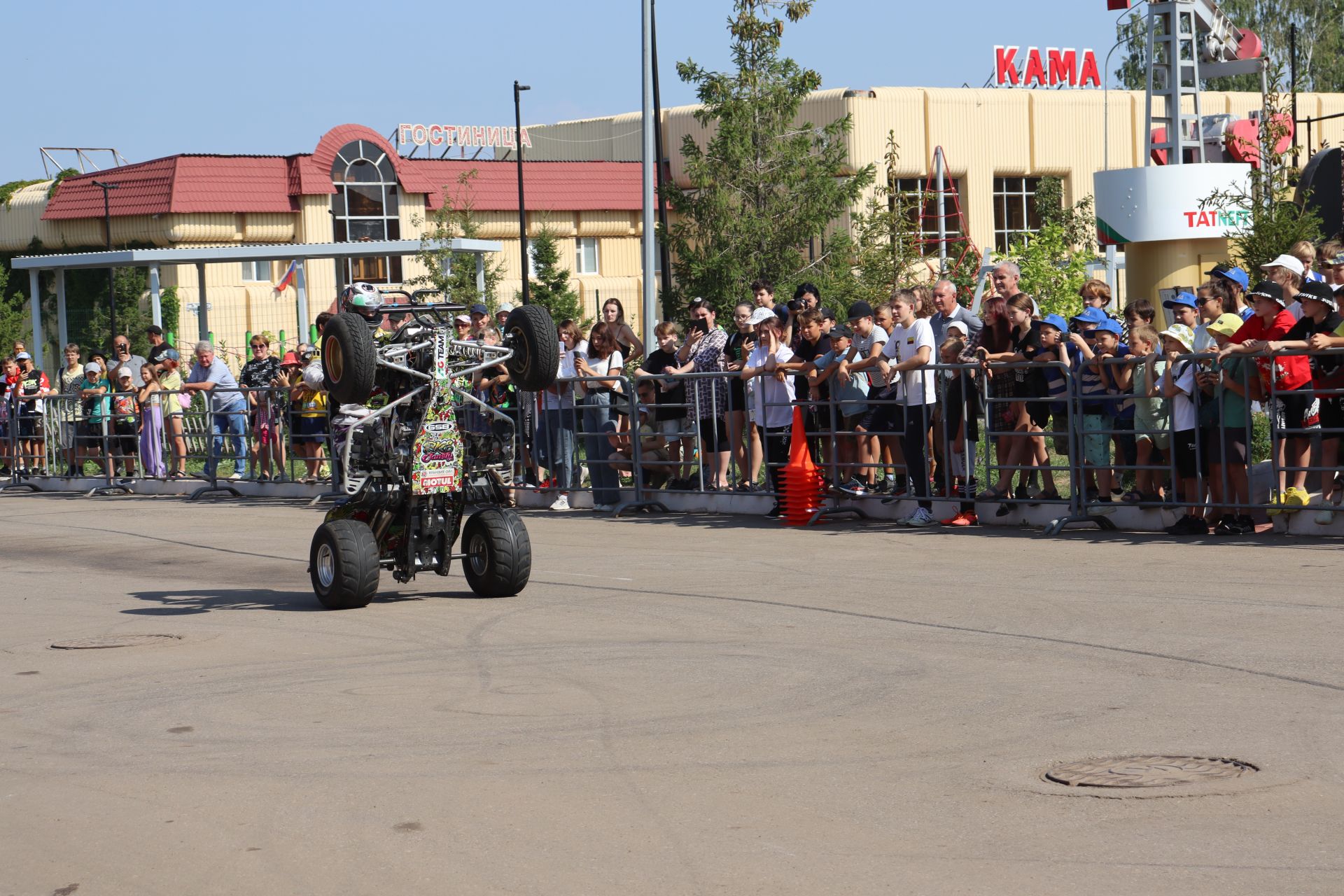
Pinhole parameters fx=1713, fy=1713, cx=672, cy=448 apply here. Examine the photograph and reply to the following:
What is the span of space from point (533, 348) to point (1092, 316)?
17.7ft

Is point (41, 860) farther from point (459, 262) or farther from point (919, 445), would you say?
point (459, 262)

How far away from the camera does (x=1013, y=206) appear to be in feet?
228

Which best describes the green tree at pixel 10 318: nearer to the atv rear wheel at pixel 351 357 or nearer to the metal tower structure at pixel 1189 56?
the metal tower structure at pixel 1189 56

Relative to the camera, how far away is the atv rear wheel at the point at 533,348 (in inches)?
435

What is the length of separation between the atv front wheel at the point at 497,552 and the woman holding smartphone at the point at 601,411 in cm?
621

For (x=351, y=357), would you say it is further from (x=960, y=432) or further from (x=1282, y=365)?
(x=1282, y=365)

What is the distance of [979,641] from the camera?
9039mm

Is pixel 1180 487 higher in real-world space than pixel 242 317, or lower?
lower

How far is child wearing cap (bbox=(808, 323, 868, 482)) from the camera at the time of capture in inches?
607

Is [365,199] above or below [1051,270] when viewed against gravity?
above

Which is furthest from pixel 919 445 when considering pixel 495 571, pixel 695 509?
pixel 495 571

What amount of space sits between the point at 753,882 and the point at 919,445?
10.0 m

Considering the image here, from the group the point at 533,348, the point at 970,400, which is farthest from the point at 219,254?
the point at 533,348

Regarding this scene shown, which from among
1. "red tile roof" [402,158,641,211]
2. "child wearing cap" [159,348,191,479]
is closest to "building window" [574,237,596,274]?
"red tile roof" [402,158,641,211]
